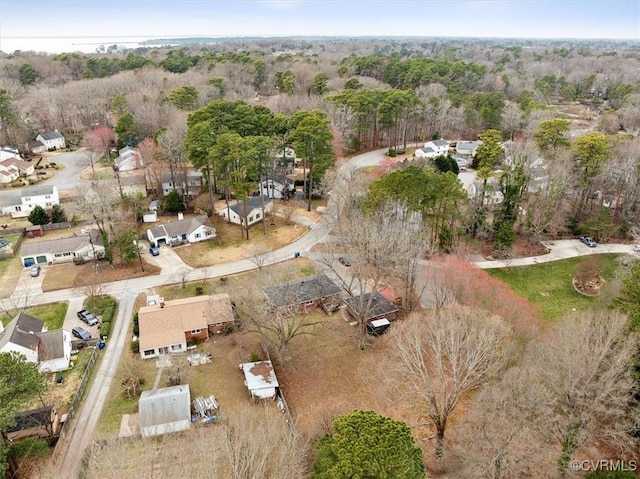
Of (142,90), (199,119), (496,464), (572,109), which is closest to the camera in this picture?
(496,464)

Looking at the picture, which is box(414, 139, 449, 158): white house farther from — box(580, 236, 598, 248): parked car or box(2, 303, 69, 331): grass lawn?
box(2, 303, 69, 331): grass lawn

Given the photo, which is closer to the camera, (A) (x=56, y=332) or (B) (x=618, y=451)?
(B) (x=618, y=451)

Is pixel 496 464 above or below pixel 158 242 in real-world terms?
above

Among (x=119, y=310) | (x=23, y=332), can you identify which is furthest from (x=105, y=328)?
(x=23, y=332)

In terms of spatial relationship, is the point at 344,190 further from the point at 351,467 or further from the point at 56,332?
the point at 351,467

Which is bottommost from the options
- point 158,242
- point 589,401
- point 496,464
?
point 158,242

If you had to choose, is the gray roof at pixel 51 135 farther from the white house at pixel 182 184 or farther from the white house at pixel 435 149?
the white house at pixel 435 149

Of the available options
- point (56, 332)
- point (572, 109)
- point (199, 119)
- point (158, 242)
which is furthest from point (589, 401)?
point (572, 109)
